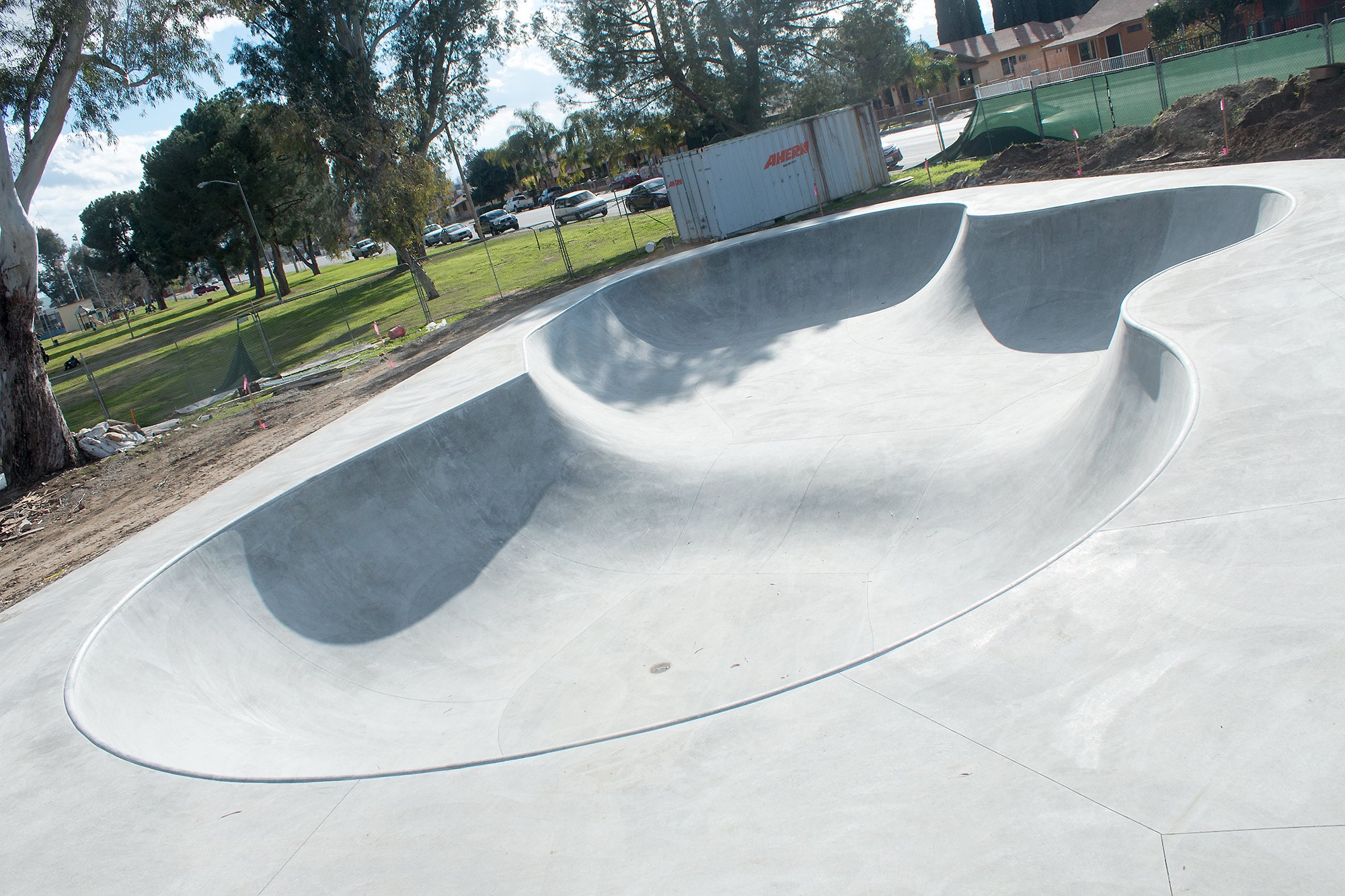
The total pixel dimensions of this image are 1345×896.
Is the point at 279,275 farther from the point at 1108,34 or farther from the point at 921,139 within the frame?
the point at 1108,34

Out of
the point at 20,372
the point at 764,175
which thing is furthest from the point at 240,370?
the point at 764,175

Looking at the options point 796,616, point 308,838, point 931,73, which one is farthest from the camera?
point 931,73

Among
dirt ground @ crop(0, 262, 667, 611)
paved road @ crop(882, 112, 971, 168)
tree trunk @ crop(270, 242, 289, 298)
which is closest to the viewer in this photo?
dirt ground @ crop(0, 262, 667, 611)

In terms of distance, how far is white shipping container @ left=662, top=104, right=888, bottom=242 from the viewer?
2181 centimetres

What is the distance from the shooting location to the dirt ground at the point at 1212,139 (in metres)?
12.4

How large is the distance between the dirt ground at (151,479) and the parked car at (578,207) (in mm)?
26157

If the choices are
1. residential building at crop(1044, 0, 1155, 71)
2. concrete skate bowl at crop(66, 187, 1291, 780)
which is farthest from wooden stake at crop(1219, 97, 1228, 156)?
residential building at crop(1044, 0, 1155, 71)

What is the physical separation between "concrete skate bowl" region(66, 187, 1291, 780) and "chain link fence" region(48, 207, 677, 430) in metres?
11.5

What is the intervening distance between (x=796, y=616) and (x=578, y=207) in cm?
4007

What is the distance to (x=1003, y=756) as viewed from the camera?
309cm

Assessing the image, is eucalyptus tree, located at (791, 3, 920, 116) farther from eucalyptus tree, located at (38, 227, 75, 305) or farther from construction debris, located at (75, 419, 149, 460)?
eucalyptus tree, located at (38, 227, 75, 305)

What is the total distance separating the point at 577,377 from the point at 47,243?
5624 inches

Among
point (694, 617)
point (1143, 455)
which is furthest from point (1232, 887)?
point (694, 617)

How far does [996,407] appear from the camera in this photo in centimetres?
932
